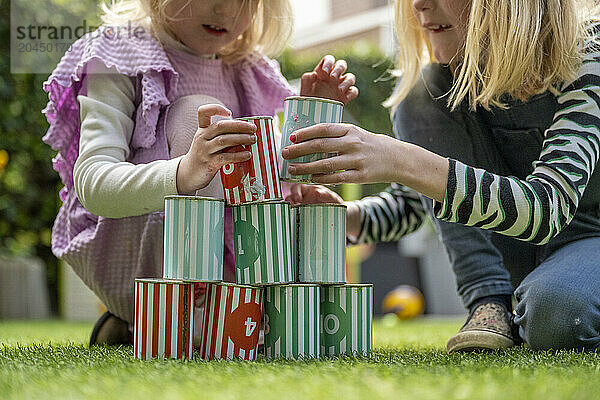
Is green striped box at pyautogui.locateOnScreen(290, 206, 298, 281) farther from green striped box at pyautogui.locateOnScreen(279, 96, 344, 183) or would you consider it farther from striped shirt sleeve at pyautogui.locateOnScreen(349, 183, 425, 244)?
striped shirt sleeve at pyautogui.locateOnScreen(349, 183, 425, 244)

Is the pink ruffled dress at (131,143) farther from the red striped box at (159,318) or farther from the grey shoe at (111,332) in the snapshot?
the red striped box at (159,318)

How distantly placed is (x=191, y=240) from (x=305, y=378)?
13.6 inches

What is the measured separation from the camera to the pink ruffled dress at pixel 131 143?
1.48 m

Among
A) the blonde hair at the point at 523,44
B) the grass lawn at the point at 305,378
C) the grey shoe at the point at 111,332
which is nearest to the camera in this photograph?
the grass lawn at the point at 305,378

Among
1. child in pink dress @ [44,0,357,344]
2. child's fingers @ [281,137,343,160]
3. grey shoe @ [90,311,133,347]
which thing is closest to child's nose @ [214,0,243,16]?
child in pink dress @ [44,0,357,344]

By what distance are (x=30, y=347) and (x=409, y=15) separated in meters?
1.12

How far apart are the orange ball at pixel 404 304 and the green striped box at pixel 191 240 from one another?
2.81 metres

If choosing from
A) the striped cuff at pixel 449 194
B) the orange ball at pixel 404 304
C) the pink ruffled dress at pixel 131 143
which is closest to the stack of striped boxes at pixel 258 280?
the striped cuff at pixel 449 194

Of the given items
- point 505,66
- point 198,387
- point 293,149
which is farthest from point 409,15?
point 198,387

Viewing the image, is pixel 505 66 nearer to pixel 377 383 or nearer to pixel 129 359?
pixel 377 383

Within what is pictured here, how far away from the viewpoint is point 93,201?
1.34m

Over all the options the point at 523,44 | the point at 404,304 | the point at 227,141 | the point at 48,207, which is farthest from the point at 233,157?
the point at 48,207

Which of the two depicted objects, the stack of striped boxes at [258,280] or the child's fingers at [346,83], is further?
the child's fingers at [346,83]

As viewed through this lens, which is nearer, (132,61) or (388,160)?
(388,160)
